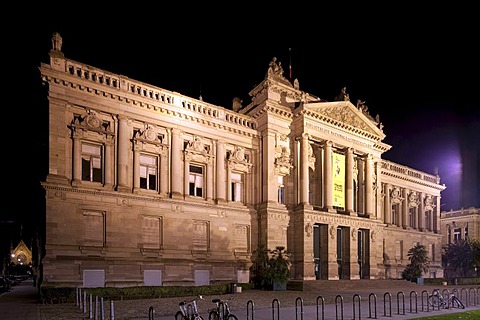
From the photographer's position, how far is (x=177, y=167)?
3803 cm

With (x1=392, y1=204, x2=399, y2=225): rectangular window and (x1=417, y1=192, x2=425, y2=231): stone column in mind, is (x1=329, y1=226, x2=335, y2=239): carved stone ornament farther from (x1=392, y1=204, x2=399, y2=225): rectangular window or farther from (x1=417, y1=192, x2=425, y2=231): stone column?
(x1=417, y1=192, x2=425, y2=231): stone column

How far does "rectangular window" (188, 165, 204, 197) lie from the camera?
3981cm

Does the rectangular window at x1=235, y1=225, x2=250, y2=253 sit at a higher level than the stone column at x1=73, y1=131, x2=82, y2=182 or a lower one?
lower

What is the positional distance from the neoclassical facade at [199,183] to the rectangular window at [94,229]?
0.09 m

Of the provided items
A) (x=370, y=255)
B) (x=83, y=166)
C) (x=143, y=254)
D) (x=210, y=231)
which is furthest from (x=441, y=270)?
(x=83, y=166)

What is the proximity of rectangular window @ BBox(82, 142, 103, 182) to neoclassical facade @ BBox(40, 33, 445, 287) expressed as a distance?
0.08m

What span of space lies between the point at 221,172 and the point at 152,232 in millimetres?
8897

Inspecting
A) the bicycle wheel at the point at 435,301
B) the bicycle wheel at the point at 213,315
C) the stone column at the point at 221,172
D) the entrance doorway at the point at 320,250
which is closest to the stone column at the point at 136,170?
the stone column at the point at 221,172

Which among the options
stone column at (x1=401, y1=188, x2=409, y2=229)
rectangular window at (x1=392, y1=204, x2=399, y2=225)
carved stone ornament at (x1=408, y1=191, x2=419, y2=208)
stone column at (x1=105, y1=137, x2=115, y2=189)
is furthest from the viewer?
carved stone ornament at (x1=408, y1=191, x2=419, y2=208)

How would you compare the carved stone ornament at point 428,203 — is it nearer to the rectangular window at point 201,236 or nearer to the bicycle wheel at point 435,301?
the rectangular window at point 201,236

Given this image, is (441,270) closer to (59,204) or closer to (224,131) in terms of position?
(224,131)

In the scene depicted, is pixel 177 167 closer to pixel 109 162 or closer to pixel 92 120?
pixel 109 162

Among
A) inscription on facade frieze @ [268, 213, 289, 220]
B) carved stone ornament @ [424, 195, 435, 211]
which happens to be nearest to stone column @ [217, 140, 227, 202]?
inscription on facade frieze @ [268, 213, 289, 220]

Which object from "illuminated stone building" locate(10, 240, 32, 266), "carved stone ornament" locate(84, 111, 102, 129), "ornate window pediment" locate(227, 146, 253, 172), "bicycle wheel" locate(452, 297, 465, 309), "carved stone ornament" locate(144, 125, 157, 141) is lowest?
"illuminated stone building" locate(10, 240, 32, 266)
